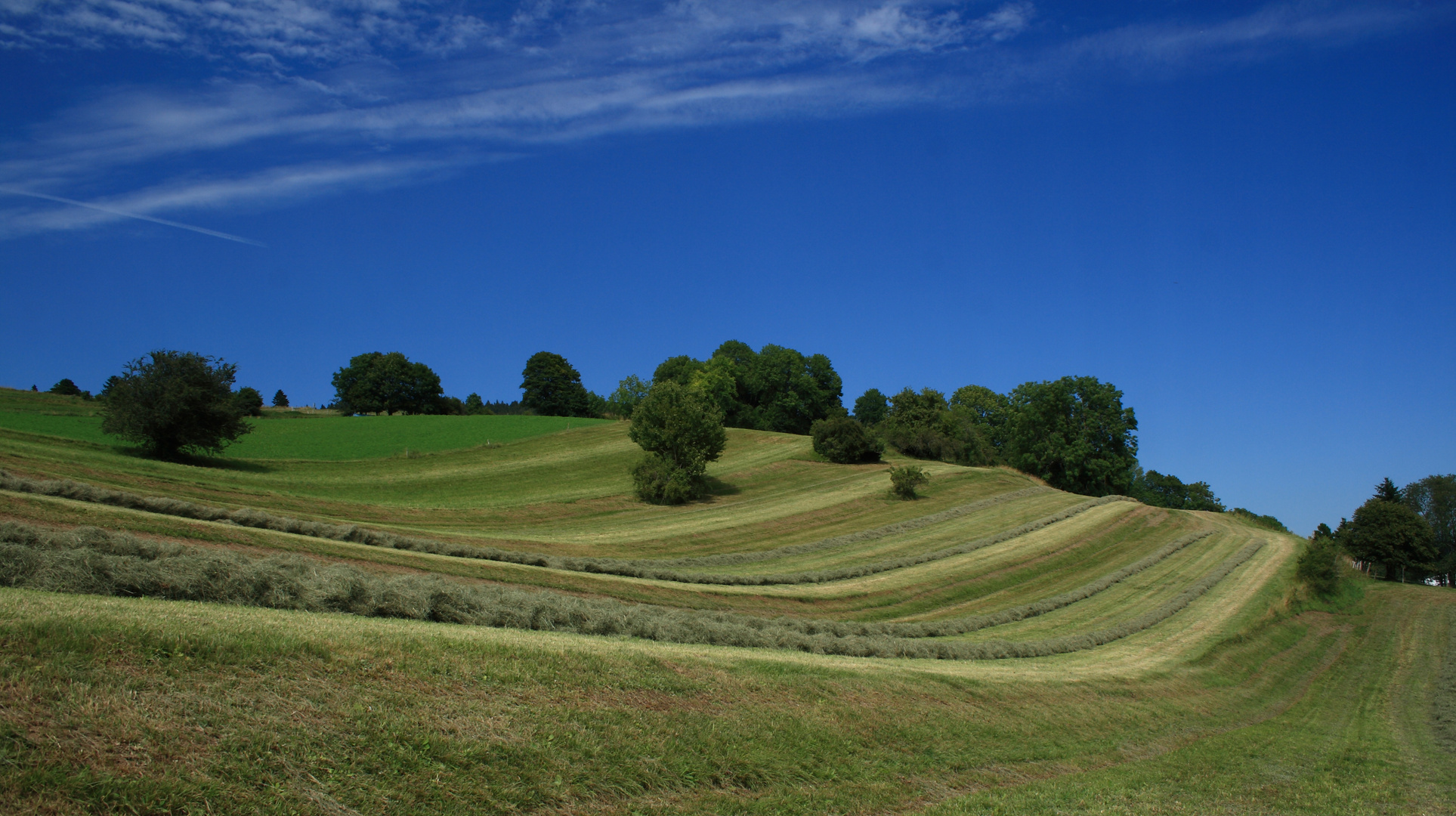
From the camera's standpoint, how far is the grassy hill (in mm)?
7027

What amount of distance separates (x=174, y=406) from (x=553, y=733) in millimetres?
47259

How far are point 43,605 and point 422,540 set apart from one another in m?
19.4

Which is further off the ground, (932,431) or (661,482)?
(932,431)

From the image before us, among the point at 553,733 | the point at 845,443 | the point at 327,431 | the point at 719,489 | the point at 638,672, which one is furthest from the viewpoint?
the point at 327,431

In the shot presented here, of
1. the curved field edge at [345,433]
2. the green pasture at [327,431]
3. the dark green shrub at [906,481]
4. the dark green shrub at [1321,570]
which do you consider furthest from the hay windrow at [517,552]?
the green pasture at [327,431]

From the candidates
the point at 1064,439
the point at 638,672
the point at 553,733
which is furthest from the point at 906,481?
the point at 553,733

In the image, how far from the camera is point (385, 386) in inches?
4368

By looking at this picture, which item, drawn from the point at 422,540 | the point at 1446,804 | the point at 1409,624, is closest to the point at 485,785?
the point at 1446,804

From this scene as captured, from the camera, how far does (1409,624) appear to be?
39.3m

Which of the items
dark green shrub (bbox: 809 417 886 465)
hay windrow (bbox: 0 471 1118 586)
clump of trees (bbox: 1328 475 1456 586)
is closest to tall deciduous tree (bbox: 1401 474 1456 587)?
clump of trees (bbox: 1328 475 1456 586)

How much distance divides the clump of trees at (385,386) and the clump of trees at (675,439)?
218 ft

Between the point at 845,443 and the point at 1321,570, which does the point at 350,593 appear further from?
the point at 845,443

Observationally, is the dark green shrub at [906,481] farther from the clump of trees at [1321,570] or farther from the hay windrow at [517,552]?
the clump of trees at [1321,570]

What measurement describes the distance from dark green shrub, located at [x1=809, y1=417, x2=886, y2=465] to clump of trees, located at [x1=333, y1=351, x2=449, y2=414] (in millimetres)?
68690
